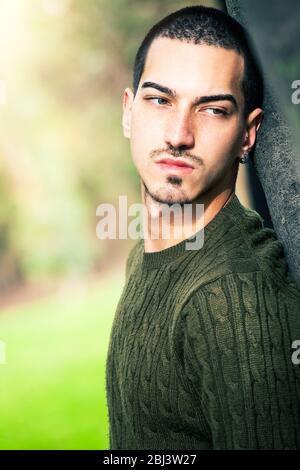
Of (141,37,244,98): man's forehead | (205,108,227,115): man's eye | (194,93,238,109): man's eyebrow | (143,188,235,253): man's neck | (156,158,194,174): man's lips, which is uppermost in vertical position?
(141,37,244,98): man's forehead

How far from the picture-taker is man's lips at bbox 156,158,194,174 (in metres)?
1.95

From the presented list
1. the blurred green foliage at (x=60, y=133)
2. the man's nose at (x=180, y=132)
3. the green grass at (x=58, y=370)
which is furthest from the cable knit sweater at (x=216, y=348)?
the blurred green foliage at (x=60, y=133)

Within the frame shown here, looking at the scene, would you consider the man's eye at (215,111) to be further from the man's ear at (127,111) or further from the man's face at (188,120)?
the man's ear at (127,111)

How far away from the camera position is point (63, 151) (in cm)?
1153

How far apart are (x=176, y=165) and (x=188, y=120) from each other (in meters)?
0.12

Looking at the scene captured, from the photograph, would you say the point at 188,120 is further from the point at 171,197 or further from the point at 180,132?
the point at 171,197

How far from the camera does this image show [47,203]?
37.3 ft

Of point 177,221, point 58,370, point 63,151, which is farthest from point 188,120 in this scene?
point 63,151

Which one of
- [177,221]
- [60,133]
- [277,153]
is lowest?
[177,221]

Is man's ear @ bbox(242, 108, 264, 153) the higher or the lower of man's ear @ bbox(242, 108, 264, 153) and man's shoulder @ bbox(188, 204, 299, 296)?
the higher

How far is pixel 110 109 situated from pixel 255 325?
10251 mm

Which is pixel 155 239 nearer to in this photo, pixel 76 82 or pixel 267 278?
pixel 267 278

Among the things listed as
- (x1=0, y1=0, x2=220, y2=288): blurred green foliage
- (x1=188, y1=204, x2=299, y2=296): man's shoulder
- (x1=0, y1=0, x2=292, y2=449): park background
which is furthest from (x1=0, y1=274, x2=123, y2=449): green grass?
(x1=188, y1=204, x2=299, y2=296): man's shoulder

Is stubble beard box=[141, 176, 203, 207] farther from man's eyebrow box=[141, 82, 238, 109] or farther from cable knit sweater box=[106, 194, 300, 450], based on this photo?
man's eyebrow box=[141, 82, 238, 109]
